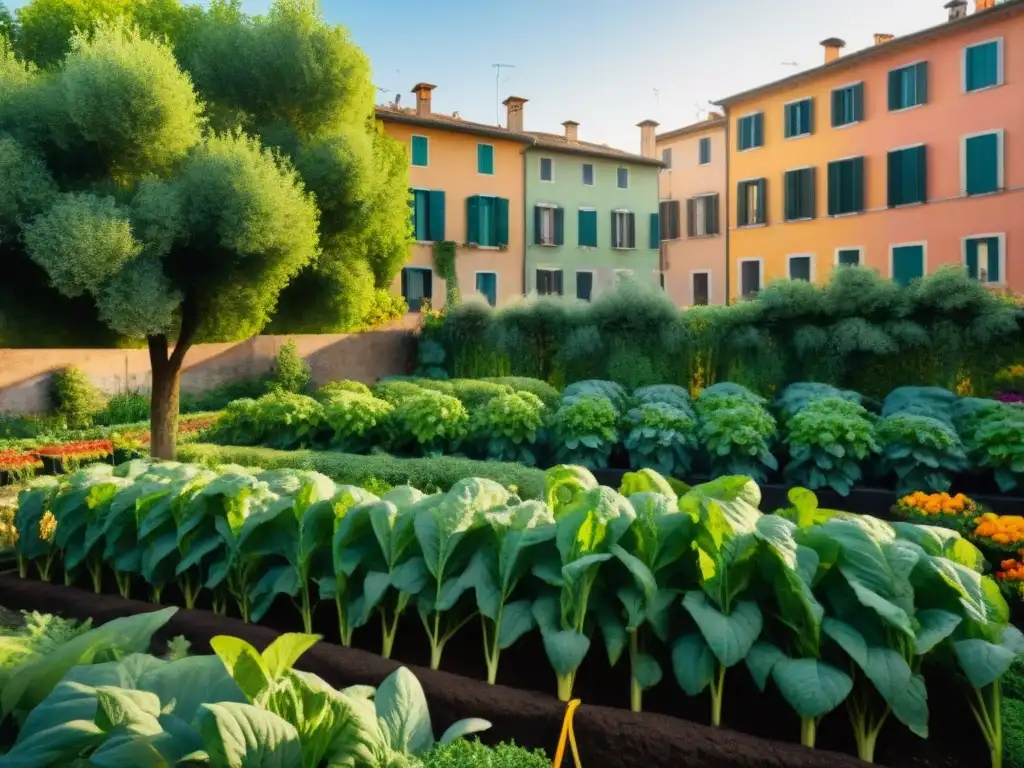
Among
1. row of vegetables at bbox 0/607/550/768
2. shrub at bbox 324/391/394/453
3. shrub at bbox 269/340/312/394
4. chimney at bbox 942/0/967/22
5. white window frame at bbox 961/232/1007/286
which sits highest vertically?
chimney at bbox 942/0/967/22

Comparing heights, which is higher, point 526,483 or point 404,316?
point 404,316

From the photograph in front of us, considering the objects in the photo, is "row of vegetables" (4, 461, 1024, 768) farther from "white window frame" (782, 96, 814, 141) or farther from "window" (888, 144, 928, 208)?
"white window frame" (782, 96, 814, 141)

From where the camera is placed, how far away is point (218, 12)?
A: 37.8ft

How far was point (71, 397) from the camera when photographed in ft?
46.8

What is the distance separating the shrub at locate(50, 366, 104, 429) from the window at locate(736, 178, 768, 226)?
61.4 ft

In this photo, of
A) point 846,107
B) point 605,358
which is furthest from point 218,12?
point 846,107

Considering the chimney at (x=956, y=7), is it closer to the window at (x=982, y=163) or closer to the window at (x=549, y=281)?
the window at (x=982, y=163)

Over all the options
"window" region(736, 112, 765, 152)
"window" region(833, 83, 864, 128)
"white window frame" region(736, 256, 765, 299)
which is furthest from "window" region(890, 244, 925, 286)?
"window" region(736, 112, 765, 152)

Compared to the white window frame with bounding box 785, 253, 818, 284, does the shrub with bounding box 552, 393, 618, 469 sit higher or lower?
lower

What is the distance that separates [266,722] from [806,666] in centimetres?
135

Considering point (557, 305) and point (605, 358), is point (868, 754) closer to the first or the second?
point (605, 358)

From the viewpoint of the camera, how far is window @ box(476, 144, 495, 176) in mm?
26484

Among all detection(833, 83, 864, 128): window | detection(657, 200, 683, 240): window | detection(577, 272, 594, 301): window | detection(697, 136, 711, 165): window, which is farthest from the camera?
detection(657, 200, 683, 240): window

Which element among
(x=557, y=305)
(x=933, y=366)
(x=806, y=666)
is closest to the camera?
(x=806, y=666)
